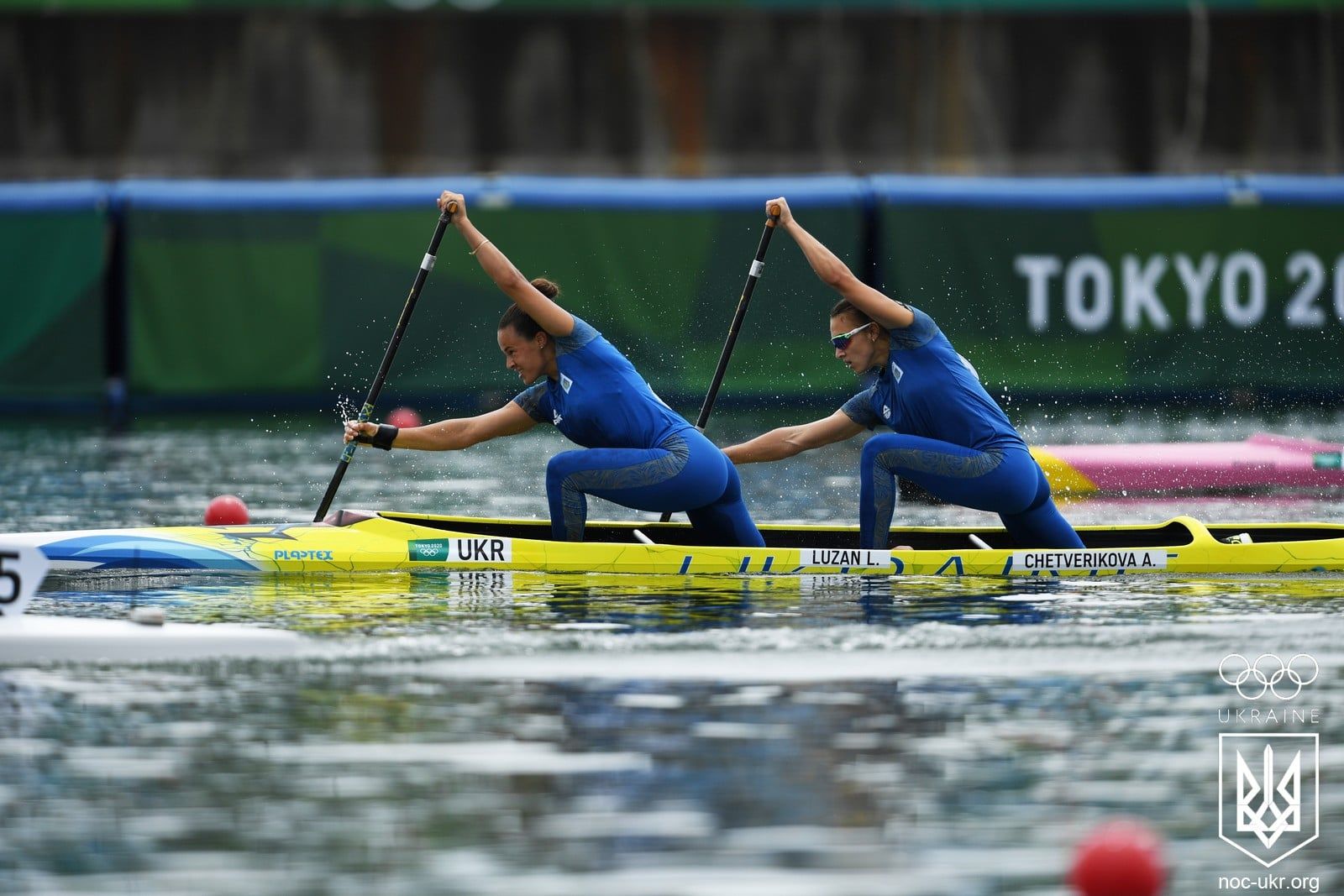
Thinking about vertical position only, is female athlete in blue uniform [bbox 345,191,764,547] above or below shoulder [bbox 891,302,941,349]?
below

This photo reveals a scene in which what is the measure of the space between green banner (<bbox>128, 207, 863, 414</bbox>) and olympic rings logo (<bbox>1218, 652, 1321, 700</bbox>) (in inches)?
492

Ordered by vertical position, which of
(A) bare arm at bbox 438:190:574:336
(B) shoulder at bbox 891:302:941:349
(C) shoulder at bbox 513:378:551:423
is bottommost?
(C) shoulder at bbox 513:378:551:423

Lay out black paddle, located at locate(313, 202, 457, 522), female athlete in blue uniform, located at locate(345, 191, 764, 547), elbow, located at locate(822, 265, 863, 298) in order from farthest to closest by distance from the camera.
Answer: black paddle, located at locate(313, 202, 457, 522), female athlete in blue uniform, located at locate(345, 191, 764, 547), elbow, located at locate(822, 265, 863, 298)

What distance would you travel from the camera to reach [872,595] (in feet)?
31.9

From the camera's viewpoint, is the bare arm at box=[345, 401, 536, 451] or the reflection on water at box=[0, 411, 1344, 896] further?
the bare arm at box=[345, 401, 536, 451]

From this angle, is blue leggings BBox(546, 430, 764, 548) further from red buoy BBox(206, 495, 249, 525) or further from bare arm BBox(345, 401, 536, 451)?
red buoy BBox(206, 495, 249, 525)

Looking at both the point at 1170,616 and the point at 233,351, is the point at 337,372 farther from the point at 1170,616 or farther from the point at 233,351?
the point at 1170,616

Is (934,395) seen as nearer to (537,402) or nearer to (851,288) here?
(851,288)

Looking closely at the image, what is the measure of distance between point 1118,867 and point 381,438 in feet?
19.2

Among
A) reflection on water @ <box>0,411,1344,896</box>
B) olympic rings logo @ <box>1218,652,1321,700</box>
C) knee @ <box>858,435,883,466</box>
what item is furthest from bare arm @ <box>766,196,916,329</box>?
olympic rings logo @ <box>1218,652,1321,700</box>

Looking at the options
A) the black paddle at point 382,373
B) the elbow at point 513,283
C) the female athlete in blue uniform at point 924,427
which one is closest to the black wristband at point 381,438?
the black paddle at point 382,373

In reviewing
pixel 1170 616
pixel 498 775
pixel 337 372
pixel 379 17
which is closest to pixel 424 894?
pixel 498 775

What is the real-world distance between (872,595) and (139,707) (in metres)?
3.54

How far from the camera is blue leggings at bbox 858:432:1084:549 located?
1009cm
